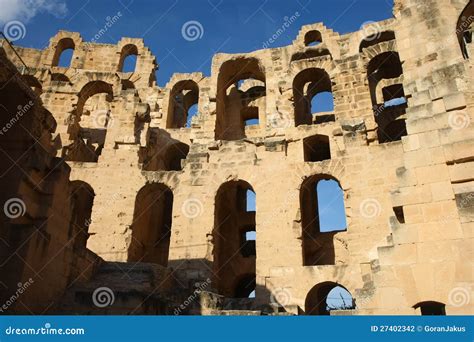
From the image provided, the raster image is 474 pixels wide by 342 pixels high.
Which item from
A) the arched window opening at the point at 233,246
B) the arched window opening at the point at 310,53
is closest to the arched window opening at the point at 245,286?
the arched window opening at the point at 233,246

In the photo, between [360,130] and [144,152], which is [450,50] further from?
[144,152]

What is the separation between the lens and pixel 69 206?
27.2 ft

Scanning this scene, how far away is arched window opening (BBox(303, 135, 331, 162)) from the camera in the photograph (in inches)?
583

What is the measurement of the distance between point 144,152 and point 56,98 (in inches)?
195

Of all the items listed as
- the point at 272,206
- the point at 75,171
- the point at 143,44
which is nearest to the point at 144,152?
the point at 75,171

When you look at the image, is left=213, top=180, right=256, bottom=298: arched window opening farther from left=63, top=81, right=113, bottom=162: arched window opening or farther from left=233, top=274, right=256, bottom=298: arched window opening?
left=63, top=81, right=113, bottom=162: arched window opening

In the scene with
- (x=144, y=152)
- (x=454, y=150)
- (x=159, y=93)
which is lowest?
(x=454, y=150)

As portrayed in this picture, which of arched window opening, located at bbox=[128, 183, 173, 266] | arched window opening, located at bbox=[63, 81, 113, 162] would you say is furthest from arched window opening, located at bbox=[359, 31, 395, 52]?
arched window opening, located at bbox=[63, 81, 113, 162]

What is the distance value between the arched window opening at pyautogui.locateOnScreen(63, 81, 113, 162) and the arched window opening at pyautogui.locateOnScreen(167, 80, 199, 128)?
3681 millimetres

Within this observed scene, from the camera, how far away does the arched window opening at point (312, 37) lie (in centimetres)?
2114

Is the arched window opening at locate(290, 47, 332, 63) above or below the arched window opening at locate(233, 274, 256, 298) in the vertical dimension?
above

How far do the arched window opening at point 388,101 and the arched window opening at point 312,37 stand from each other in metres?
3.76

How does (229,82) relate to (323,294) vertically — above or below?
above

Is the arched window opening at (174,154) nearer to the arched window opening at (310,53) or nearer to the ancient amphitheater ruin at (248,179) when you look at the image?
the ancient amphitheater ruin at (248,179)
